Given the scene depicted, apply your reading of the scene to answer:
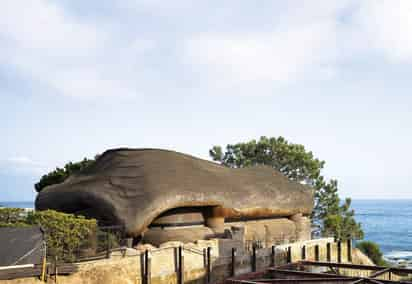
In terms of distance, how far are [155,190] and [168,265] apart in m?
6.28

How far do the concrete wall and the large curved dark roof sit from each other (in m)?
3.45

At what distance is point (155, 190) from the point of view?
29.4 m

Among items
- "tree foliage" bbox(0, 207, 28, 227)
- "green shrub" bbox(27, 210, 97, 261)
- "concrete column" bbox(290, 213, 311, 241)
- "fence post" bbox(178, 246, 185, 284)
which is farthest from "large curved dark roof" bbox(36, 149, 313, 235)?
"tree foliage" bbox(0, 207, 28, 227)

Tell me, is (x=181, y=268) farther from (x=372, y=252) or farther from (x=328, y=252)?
(x=372, y=252)


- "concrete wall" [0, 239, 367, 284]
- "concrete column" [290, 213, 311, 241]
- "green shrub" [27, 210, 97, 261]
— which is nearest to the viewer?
"concrete wall" [0, 239, 367, 284]

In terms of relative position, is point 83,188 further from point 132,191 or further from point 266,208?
point 266,208

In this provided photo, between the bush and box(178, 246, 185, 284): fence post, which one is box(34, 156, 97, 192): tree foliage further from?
the bush

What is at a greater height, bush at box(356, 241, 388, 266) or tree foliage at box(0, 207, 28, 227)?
tree foliage at box(0, 207, 28, 227)

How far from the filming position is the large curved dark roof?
1126 inches

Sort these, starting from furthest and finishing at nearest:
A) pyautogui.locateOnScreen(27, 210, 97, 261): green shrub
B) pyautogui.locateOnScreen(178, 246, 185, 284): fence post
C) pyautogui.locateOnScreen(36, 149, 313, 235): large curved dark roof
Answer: pyautogui.locateOnScreen(36, 149, 313, 235): large curved dark roof < pyautogui.locateOnScreen(178, 246, 185, 284): fence post < pyautogui.locateOnScreen(27, 210, 97, 261): green shrub

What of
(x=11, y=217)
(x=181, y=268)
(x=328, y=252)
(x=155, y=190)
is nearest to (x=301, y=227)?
(x=328, y=252)

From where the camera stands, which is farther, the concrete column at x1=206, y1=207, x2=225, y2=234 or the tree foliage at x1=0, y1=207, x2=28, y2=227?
the concrete column at x1=206, y1=207, x2=225, y2=234

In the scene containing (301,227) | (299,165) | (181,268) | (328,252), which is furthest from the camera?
(299,165)

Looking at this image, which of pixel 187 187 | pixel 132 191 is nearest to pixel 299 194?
pixel 187 187
